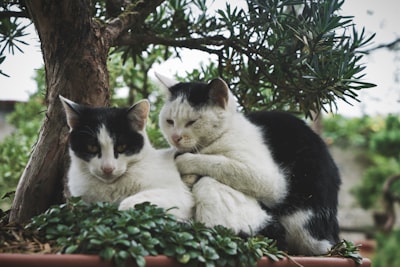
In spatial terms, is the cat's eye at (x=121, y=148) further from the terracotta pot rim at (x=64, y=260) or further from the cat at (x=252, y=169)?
the terracotta pot rim at (x=64, y=260)

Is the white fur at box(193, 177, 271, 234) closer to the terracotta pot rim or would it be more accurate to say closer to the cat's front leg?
the cat's front leg

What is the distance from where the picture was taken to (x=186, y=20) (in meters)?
1.88

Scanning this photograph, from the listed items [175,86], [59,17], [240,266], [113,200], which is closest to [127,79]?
[175,86]

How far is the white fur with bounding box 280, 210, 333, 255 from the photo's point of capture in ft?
5.04

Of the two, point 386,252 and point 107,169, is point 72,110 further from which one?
point 386,252

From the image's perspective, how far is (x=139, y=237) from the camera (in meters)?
1.12

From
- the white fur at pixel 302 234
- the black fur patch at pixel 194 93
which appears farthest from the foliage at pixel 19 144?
the white fur at pixel 302 234

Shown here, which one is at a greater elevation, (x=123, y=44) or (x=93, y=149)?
(x=123, y=44)

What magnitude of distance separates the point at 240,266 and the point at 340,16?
2.56 feet

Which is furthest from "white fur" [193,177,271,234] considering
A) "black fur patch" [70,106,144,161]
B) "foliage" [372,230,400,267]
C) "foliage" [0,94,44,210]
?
"foliage" [372,230,400,267]

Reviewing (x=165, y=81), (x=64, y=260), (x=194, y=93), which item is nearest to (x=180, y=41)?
(x=165, y=81)

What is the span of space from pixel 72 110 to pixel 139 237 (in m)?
0.44

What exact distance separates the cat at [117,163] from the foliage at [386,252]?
15.2 feet

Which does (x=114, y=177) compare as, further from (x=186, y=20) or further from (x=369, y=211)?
(x=369, y=211)
